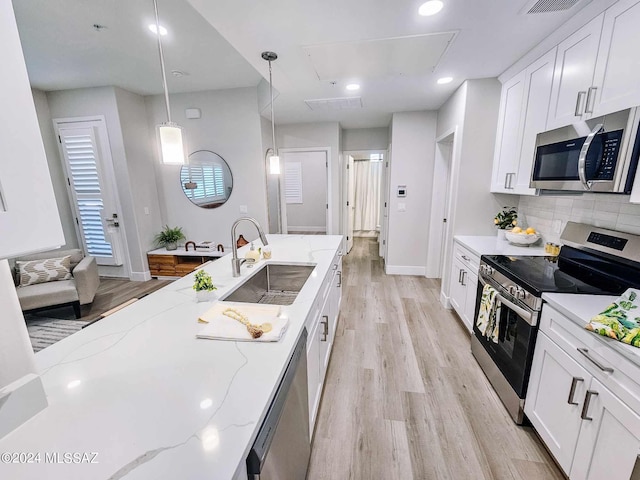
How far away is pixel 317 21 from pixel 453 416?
8.88 feet

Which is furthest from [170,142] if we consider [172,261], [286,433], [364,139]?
[364,139]

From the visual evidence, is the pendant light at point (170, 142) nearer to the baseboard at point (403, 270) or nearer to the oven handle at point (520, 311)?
the oven handle at point (520, 311)

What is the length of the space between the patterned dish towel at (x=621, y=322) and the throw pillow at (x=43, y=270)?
4576mm

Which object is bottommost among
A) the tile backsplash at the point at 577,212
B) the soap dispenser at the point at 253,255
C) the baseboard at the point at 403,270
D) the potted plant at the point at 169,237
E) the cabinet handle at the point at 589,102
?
the baseboard at the point at 403,270

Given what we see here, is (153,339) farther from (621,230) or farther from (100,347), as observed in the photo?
(621,230)

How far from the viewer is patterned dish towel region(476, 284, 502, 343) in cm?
184

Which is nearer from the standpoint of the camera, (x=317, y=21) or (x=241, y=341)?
(x=241, y=341)

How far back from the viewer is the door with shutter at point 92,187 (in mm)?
3740

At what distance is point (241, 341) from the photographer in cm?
105

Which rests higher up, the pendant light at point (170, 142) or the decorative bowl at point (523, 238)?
the pendant light at point (170, 142)

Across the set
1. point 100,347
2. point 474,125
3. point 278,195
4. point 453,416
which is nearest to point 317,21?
point 474,125

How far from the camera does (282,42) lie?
77.3 inches

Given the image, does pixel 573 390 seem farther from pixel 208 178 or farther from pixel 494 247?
pixel 208 178

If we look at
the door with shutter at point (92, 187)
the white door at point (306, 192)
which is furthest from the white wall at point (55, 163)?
the white door at point (306, 192)
